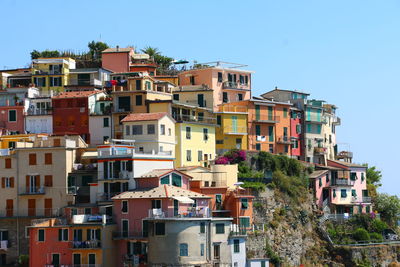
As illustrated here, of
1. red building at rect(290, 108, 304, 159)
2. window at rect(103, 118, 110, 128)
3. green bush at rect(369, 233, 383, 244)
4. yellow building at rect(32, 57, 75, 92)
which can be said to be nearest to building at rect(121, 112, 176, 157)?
window at rect(103, 118, 110, 128)

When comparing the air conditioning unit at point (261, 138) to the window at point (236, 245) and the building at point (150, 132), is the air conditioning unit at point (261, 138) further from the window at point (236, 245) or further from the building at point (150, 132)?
the window at point (236, 245)

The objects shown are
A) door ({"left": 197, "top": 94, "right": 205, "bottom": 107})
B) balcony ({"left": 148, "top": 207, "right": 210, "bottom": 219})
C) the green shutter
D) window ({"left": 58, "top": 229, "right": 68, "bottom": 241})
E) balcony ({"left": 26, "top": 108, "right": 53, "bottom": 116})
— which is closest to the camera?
balcony ({"left": 148, "top": 207, "right": 210, "bottom": 219})

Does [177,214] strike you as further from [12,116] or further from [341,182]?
[341,182]

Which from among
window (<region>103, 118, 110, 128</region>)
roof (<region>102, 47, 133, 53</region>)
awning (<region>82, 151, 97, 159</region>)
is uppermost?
roof (<region>102, 47, 133, 53</region>)

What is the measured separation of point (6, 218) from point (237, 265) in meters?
21.7

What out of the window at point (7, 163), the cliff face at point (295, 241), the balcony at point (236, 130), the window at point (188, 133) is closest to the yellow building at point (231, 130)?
the balcony at point (236, 130)

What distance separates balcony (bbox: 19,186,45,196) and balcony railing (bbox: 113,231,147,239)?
9.92 metres

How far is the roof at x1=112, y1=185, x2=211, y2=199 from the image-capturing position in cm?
8012

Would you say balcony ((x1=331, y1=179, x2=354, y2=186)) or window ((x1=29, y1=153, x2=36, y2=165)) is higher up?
window ((x1=29, y1=153, x2=36, y2=165))

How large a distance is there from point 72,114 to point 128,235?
2159cm

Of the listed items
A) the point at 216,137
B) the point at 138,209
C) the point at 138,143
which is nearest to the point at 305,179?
the point at 216,137

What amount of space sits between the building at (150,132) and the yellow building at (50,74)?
55.3 feet

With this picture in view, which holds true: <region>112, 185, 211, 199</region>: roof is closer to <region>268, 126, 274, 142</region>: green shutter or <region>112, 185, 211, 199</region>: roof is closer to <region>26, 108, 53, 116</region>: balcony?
<region>26, 108, 53, 116</region>: balcony

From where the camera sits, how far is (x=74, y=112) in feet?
321
